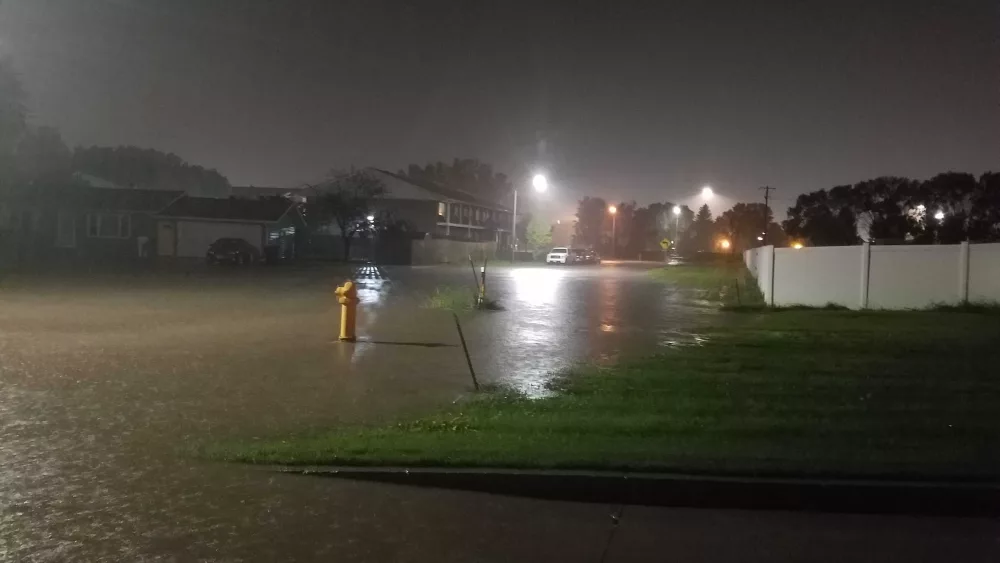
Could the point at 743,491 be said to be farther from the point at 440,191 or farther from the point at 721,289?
the point at 440,191

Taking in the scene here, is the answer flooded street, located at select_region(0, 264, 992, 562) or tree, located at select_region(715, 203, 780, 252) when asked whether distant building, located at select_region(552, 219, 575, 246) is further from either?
flooded street, located at select_region(0, 264, 992, 562)

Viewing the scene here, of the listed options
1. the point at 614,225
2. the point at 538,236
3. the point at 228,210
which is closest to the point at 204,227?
the point at 228,210

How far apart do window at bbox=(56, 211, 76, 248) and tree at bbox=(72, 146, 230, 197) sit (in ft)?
129

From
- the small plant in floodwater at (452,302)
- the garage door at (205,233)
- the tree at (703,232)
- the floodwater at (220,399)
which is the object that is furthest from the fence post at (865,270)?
the tree at (703,232)

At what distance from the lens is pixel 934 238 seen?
136 feet

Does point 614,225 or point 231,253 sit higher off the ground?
point 614,225

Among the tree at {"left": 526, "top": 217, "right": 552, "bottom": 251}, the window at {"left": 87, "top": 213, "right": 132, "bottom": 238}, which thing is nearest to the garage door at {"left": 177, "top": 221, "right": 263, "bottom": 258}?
the window at {"left": 87, "top": 213, "right": 132, "bottom": 238}

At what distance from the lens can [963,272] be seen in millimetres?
18891

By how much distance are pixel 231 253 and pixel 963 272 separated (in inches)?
1422

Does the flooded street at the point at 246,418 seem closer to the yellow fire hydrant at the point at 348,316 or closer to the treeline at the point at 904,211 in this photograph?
the yellow fire hydrant at the point at 348,316

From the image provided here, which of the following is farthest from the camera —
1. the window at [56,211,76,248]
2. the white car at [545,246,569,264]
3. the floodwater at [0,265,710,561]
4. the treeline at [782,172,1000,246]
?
the white car at [545,246,569,264]

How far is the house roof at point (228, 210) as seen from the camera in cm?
5341

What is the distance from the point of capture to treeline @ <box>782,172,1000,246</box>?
1753 inches

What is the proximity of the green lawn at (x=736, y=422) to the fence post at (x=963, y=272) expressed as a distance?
5664mm
